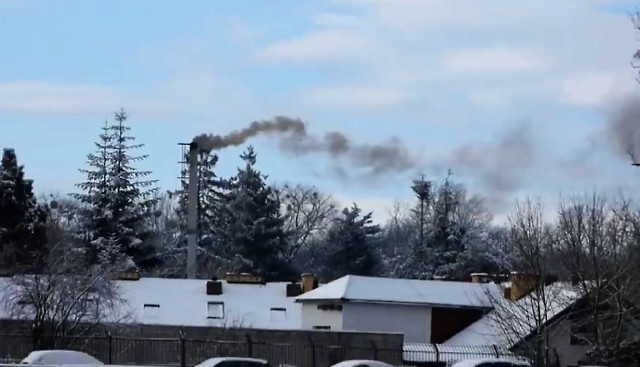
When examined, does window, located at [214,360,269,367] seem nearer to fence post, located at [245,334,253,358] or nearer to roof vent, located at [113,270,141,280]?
fence post, located at [245,334,253,358]

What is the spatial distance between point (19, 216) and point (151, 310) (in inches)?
703

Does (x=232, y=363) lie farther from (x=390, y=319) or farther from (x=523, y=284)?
(x=390, y=319)

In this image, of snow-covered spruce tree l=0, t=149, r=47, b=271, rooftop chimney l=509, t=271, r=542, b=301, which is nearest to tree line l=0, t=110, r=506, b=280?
snow-covered spruce tree l=0, t=149, r=47, b=271

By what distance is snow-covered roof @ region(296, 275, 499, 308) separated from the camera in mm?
61812

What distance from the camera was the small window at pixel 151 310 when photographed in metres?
64.9

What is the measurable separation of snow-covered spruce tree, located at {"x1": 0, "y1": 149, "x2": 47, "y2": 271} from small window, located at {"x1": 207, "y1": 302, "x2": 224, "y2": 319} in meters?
13.8

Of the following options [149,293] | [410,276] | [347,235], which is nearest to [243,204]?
[347,235]

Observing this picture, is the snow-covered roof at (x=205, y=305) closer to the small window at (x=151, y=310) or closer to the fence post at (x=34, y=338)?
the small window at (x=151, y=310)

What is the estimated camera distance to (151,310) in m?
65.6

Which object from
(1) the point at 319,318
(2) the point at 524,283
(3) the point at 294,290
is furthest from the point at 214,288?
(2) the point at 524,283

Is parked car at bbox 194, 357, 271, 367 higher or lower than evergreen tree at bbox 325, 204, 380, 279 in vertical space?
lower

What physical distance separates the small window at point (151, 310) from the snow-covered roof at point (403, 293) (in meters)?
7.45

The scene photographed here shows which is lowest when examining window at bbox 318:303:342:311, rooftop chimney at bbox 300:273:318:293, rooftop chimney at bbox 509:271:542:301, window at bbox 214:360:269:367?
window at bbox 214:360:269:367

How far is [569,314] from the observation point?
1933 inches
